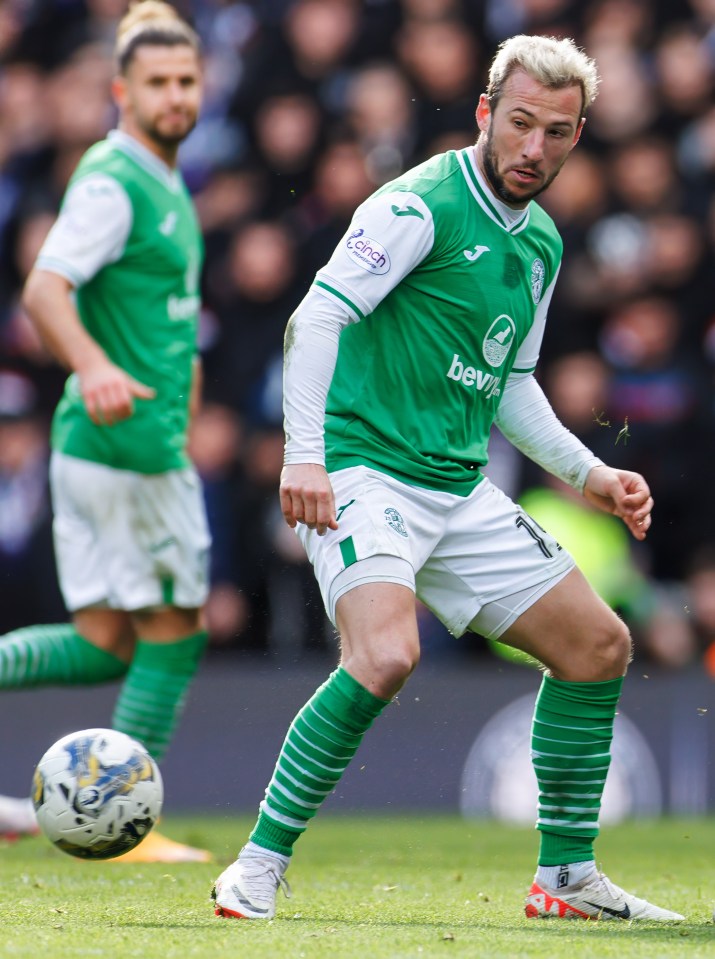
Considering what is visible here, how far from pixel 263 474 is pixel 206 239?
1.34 metres

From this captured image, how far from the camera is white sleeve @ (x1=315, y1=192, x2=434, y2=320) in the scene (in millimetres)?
4051

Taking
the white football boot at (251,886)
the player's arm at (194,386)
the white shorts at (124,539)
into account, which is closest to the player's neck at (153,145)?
the player's arm at (194,386)

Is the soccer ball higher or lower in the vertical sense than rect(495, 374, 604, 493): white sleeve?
lower

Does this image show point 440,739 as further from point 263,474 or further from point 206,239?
point 206,239

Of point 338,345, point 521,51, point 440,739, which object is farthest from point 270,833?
point 440,739

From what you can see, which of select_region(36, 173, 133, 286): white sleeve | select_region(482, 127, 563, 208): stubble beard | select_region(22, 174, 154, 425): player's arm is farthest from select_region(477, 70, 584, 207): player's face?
select_region(36, 173, 133, 286): white sleeve

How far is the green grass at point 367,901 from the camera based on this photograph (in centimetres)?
348

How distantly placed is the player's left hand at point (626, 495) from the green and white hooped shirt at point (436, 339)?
379mm

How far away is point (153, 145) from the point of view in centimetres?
612

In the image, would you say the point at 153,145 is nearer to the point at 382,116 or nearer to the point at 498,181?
the point at 498,181

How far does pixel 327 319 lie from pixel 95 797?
4.32 ft

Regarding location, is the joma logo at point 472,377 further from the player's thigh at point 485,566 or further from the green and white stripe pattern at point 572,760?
the green and white stripe pattern at point 572,760

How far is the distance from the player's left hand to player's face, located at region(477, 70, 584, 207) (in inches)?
30.8

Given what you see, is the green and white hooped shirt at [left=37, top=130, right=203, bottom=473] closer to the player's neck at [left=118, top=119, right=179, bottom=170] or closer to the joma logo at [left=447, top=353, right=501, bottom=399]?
the player's neck at [left=118, top=119, right=179, bottom=170]
